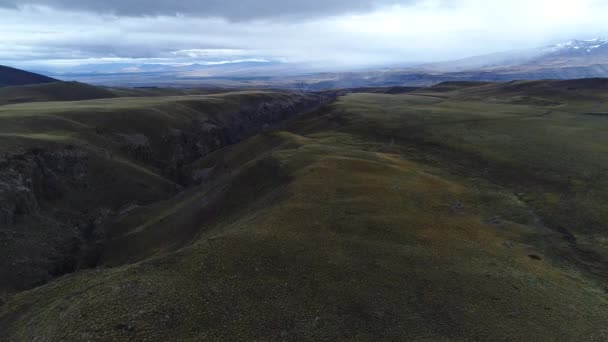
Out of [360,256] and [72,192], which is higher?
[360,256]

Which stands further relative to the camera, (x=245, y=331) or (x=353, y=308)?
(x=353, y=308)

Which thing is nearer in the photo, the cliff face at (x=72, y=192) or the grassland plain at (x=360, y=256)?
the grassland plain at (x=360, y=256)

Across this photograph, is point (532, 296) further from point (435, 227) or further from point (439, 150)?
point (439, 150)

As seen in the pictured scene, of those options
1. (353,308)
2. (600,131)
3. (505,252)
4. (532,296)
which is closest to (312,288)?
(353,308)

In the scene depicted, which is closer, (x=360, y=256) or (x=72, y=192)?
(x=360, y=256)
